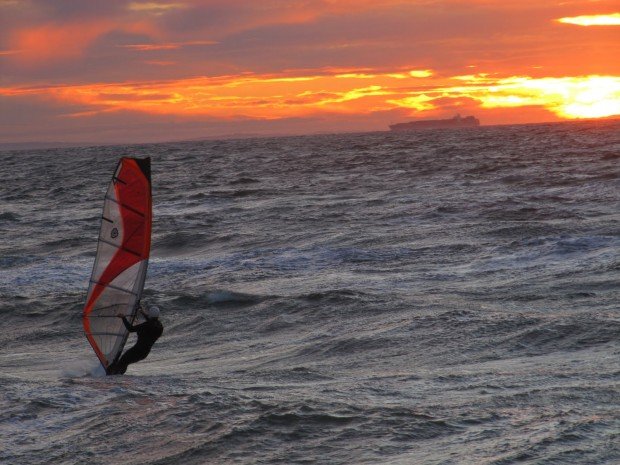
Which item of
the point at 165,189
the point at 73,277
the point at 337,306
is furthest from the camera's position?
the point at 165,189

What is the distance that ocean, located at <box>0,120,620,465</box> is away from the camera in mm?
8883

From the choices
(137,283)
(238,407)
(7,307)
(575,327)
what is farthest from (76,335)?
(575,327)

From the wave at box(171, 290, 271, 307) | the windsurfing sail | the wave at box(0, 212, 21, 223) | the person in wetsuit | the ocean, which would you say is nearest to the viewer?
the ocean

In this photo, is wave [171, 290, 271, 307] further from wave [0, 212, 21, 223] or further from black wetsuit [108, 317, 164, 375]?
wave [0, 212, 21, 223]

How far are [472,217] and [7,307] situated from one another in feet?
53.3

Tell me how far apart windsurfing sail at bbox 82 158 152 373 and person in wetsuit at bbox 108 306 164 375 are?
0.17m

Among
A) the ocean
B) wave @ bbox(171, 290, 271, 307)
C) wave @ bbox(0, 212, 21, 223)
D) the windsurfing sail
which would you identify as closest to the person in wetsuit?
the windsurfing sail

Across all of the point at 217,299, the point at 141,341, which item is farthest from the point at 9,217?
the point at 141,341

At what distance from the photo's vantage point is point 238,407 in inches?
398

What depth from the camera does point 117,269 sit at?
500 inches

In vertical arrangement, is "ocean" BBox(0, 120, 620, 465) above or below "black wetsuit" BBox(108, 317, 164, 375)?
below

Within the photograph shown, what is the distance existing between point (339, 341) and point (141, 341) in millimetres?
3481

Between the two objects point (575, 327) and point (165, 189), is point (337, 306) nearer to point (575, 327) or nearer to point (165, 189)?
point (575, 327)

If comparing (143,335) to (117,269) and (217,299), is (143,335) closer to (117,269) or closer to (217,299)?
(117,269)
